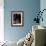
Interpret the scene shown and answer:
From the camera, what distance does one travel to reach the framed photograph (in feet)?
18.9

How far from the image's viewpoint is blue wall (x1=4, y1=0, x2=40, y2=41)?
18.7ft

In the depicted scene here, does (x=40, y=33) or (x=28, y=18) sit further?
(x=28, y=18)

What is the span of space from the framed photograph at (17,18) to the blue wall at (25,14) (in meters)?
0.12

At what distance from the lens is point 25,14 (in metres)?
5.76

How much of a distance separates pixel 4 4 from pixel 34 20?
54.8 inches

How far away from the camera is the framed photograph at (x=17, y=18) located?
575 centimetres

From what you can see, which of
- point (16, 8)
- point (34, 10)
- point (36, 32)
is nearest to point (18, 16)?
point (16, 8)

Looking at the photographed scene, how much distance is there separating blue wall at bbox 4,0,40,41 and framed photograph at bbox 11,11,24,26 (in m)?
0.12

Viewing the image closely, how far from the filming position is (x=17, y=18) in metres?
5.78

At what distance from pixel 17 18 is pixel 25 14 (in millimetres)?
371

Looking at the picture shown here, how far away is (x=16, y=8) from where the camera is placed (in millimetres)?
5738

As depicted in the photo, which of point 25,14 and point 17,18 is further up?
point 25,14

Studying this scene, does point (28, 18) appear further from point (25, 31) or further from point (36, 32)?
point (36, 32)

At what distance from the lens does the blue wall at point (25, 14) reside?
571 centimetres
